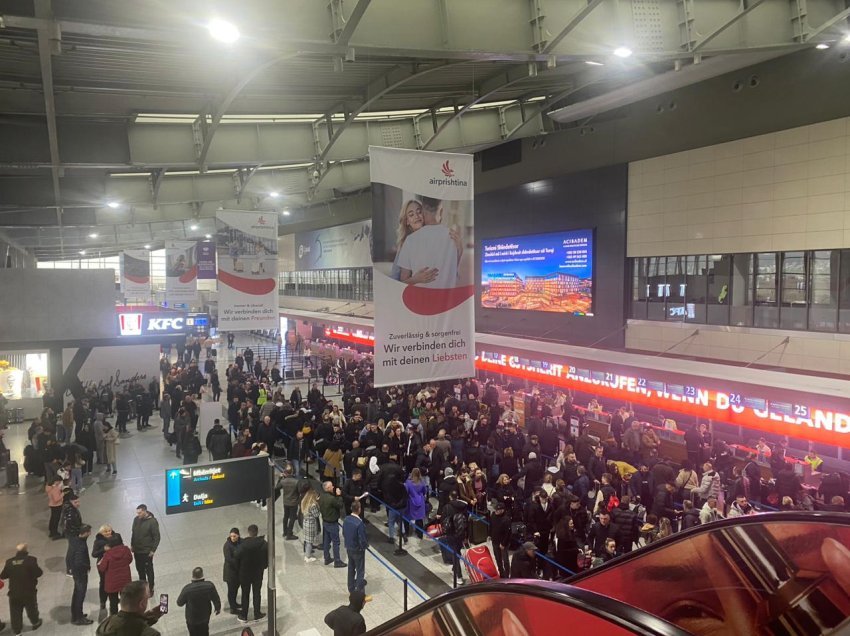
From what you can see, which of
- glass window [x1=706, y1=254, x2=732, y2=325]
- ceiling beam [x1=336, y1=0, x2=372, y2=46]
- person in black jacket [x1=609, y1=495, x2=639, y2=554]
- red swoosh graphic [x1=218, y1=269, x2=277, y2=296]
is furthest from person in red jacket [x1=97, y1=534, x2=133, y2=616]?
glass window [x1=706, y1=254, x2=732, y2=325]

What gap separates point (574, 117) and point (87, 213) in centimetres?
1703

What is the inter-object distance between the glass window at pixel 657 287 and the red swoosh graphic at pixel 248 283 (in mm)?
10057

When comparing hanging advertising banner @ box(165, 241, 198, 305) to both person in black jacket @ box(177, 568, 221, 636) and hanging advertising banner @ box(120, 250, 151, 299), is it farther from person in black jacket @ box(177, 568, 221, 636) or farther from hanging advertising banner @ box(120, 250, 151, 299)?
person in black jacket @ box(177, 568, 221, 636)

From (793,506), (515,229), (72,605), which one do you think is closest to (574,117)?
(515,229)

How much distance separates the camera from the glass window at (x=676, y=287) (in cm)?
1485

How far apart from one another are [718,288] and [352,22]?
11378mm

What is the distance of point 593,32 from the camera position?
26.0 feet

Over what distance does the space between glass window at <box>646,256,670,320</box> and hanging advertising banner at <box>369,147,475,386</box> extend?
1013 cm

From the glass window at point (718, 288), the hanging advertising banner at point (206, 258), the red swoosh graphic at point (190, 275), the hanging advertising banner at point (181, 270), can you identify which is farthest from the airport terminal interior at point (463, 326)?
the hanging advertising banner at point (206, 258)

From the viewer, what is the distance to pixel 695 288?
574 inches

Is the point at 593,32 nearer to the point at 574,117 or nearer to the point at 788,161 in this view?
the point at 788,161

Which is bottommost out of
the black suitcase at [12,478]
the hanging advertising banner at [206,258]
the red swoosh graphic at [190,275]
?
the black suitcase at [12,478]

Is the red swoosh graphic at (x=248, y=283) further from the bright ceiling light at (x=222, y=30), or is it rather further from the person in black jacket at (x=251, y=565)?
the bright ceiling light at (x=222, y=30)

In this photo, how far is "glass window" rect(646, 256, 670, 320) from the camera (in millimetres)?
15391
